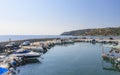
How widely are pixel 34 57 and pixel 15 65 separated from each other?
26.3 ft

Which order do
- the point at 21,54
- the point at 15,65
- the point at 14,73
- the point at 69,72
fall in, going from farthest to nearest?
the point at 21,54, the point at 15,65, the point at 69,72, the point at 14,73

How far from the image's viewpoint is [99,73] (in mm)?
37125

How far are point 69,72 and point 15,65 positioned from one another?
38.3ft

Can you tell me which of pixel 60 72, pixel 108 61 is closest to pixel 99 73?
pixel 60 72

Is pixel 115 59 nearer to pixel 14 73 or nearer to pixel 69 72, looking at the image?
pixel 69 72

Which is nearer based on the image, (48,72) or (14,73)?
(14,73)

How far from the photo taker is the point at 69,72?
38.0m

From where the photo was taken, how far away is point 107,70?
39.5 meters

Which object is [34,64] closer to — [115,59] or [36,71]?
[36,71]

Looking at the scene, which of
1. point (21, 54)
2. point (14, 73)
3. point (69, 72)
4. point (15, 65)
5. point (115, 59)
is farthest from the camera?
point (21, 54)

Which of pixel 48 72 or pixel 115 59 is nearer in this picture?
pixel 48 72

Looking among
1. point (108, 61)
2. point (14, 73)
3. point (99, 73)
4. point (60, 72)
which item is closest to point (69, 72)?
point (60, 72)

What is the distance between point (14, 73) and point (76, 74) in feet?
35.8

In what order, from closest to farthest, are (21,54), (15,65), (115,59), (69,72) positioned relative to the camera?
(69,72)
(15,65)
(115,59)
(21,54)
